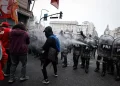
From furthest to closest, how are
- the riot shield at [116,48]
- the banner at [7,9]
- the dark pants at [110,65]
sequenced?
the banner at [7,9] → the dark pants at [110,65] → the riot shield at [116,48]

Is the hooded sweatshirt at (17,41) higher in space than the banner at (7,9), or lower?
lower

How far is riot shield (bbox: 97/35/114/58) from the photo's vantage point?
7029 millimetres

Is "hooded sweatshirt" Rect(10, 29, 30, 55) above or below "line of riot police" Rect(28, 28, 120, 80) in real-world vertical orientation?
above

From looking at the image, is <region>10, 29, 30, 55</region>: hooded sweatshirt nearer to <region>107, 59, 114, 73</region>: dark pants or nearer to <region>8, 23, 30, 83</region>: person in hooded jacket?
<region>8, 23, 30, 83</region>: person in hooded jacket

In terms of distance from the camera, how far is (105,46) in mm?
7191

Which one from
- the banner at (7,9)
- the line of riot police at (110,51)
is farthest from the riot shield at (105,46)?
the banner at (7,9)

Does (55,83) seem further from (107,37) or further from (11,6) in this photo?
(11,6)

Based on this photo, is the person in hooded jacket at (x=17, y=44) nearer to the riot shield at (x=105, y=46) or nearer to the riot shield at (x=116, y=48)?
the riot shield at (x=105, y=46)

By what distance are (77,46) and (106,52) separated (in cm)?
159

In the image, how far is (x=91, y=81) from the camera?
243 inches

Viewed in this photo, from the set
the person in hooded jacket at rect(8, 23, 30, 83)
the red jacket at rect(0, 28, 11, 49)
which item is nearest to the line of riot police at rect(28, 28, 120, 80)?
the person in hooded jacket at rect(8, 23, 30, 83)

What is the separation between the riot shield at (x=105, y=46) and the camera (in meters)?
7.03

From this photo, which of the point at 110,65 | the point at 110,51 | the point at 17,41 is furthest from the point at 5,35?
the point at 110,65

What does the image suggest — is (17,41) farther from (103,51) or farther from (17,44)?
(103,51)
